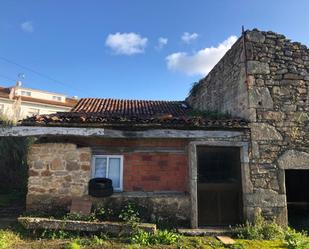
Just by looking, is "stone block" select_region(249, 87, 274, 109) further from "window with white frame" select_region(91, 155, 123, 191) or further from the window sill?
"window with white frame" select_region(91, 155, 123, 191)

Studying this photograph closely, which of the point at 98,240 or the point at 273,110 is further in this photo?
the point at 273,110

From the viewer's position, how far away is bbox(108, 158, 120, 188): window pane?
8594 millimetres

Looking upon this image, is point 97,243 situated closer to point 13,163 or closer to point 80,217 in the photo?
point 80,217

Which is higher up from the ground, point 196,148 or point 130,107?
point 130,107

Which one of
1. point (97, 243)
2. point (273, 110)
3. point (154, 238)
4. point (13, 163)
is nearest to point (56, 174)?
point (97, 243)

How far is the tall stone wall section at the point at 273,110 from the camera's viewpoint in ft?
27.1

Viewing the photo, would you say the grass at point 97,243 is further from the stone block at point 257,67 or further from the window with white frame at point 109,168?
the stone block at point 257,67

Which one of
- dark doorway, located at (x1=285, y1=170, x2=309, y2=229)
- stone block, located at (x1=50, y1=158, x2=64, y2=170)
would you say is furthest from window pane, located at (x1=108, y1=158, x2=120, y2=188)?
dark doorway, located at (x1=285, y1=170, x2=309, y2=229)

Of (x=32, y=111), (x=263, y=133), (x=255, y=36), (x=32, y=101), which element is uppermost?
(x=32, y=101)

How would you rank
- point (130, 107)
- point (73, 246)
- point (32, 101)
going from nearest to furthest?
point (73, 246), point (130, 107), point (32, 101)

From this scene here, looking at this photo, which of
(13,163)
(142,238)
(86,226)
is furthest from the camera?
(13,163)

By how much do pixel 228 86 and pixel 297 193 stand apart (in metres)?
4.47

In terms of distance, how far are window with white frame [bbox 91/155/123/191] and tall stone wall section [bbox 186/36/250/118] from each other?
396 centimetres

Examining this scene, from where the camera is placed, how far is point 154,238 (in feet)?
22.9
